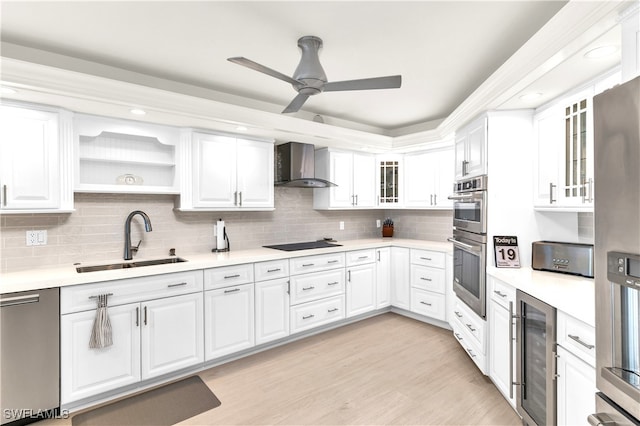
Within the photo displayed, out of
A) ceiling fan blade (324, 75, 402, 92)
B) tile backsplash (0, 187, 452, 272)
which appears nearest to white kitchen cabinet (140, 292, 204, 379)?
tile backsplash (0, 187, 452, 272)

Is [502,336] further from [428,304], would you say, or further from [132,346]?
[132,346]

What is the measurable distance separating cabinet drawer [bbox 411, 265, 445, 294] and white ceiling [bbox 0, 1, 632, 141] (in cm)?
205

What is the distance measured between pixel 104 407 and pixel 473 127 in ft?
12.0

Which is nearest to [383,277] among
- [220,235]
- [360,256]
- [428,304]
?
[360,256]

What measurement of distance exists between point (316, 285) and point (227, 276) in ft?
3.50

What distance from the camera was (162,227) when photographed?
337cm

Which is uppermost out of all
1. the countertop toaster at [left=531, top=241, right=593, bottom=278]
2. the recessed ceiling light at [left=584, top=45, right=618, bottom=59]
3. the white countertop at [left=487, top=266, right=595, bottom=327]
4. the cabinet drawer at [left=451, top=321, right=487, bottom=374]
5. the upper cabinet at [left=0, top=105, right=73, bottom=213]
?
the recessed ceiling light at [left=584, top=45, right=618, bottom=59]

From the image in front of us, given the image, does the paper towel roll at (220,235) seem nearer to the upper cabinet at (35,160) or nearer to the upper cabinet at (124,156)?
the upper cabinet at (124,156)

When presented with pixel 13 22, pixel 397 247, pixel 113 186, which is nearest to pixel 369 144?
pixel 397 247

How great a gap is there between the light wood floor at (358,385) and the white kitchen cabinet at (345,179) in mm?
1696

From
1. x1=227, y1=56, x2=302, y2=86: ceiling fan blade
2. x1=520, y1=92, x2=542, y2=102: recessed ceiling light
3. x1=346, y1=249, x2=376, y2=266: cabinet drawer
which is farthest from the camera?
x1=346, y1=249, x2=376, y2=266: cabinet drawer

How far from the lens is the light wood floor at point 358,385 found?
7.65 ft

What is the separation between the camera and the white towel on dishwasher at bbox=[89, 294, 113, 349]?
7.91 ft

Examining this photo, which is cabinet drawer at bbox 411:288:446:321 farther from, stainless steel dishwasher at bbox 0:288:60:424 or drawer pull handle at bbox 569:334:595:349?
stainless steel dishwasher at bbox 0:288:60:424
